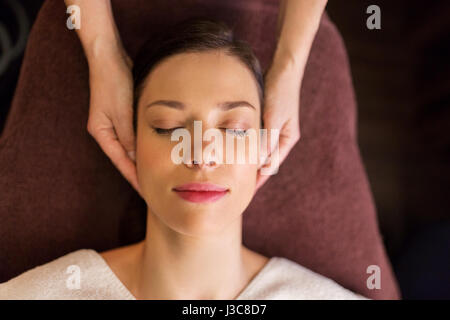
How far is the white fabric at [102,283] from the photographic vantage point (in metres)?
0.83

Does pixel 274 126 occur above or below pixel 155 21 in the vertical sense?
below

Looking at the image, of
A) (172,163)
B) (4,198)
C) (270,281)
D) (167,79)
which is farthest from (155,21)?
(270,281)

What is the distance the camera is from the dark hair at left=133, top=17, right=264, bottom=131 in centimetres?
77

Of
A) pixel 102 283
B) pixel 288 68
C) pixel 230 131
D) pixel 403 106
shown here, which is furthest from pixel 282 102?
pixel 403 106

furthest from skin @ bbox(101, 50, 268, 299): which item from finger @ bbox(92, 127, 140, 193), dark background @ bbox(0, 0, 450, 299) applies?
dark background @ bbox(0, 0, 450, 299)

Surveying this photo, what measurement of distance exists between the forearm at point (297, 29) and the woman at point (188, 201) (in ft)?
0.38

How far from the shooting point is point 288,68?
2.94 ft

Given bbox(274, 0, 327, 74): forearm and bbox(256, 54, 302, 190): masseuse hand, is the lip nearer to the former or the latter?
bbox(256, 54, 302, 190): masseuse hand

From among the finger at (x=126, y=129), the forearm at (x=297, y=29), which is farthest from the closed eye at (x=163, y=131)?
the forearm at (x=297, y=29)

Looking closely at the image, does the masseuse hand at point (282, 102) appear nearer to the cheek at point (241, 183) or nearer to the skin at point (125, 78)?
the skin at point (125, 78)

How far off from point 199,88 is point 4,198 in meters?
0.52
